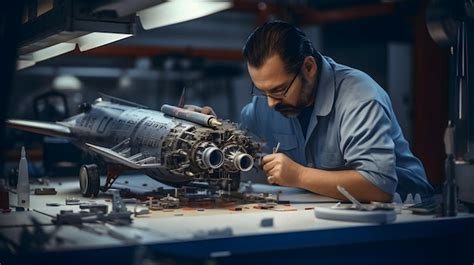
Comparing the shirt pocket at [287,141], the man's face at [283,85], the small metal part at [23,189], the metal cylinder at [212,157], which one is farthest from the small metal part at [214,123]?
the small metal part at [23,189]

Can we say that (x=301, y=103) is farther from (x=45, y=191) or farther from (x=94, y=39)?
(x=45, y=191)

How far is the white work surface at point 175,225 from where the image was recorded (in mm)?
1532

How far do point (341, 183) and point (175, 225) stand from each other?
0.63 m

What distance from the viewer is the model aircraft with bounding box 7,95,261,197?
2148mm

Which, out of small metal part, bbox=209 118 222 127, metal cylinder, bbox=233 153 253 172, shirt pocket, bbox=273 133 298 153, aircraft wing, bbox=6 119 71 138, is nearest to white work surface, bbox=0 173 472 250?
metal cylinder, bbox=233 153 253 172

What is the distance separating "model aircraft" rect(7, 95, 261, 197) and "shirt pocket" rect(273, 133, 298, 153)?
34 cm

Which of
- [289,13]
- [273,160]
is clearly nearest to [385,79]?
[289,13]

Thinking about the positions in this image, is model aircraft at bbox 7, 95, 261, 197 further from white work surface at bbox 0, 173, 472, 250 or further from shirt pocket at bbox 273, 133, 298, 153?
shirt pocket at bbox 273, 133, 298, 153

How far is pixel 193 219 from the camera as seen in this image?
1850 mm

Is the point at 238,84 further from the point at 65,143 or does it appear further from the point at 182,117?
the point at 182,117

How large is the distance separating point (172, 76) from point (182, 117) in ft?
11.6

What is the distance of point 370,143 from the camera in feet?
7.05

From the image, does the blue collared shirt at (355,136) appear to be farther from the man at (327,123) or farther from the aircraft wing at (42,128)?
the aircraft wing at (42,128)

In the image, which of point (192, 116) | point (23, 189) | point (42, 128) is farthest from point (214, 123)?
point (42, 128)
